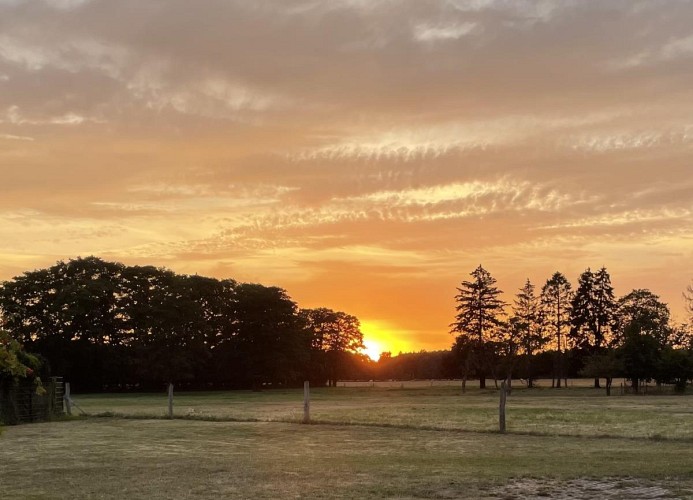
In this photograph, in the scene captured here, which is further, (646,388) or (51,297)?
(51,297)

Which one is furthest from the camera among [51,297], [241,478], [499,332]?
[499,332]

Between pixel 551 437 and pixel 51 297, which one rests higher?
pixel 51 297

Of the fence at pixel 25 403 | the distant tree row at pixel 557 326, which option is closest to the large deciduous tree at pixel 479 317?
the distant tree row at pixel 557 326

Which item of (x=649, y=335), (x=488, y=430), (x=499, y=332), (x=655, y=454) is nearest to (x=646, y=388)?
(x=649, y=335)

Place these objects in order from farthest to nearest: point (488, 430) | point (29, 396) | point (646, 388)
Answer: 1. point (646, 388)
2. point (29, 396)
3. point (488, 430)

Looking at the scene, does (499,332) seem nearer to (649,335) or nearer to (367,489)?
(649,335)

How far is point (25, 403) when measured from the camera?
1510 inches

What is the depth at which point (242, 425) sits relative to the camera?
3216cm

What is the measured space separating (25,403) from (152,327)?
67.3 m

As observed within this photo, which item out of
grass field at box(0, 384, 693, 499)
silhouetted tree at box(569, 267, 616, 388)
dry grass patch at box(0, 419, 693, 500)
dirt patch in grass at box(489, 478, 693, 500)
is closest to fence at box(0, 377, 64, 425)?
grass field at box(0, 384, 693, 499)

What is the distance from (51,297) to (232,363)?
92.0 feet

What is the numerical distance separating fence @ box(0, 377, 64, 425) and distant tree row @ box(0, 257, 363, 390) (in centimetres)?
5621

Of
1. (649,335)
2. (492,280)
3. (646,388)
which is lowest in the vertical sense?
(646,388)

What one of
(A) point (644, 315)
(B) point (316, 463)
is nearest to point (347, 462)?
(B) point (316, 463)
